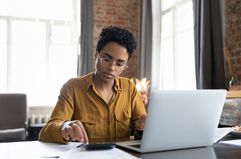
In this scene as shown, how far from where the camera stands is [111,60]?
155 centimetres

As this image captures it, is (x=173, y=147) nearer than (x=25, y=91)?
Yes

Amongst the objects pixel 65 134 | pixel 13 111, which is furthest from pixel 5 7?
pixel 65 134

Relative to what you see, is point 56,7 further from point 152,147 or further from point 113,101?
point 152,147

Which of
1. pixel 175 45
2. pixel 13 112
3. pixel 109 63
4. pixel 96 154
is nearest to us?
pixel 96 154

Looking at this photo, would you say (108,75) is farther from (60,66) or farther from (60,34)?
(60,34)

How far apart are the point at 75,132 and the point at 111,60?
1.83 feet

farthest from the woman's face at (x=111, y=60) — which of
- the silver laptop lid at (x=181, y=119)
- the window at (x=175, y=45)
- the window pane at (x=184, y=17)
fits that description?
the window pane at (x=184, y=17)

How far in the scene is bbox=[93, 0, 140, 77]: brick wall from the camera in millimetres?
5086

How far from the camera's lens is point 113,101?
1620 millimetres

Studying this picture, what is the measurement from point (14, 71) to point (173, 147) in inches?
159

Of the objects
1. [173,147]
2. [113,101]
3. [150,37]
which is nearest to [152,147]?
[173,147]

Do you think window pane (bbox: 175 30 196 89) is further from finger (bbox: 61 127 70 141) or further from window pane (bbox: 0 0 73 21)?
finger (bbox: 61 127 70 141)

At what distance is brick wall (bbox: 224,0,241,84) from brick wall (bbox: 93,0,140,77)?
2.12m

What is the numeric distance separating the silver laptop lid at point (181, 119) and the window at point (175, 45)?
289 centimetres
